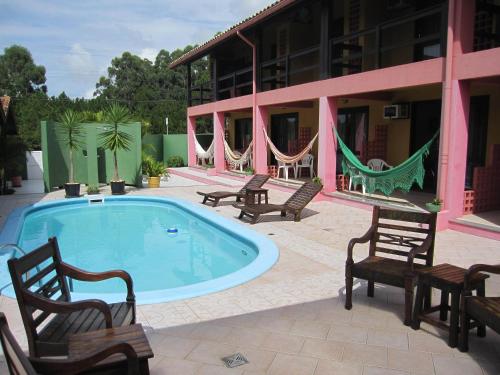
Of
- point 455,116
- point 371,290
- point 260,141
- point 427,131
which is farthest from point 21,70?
point 371,290

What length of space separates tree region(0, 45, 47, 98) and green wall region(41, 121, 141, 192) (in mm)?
38952

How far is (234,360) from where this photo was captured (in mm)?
3162

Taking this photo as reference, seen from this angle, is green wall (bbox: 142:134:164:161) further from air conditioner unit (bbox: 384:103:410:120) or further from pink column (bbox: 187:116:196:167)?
air conditioner unit (bbox: 384:103:410:120)

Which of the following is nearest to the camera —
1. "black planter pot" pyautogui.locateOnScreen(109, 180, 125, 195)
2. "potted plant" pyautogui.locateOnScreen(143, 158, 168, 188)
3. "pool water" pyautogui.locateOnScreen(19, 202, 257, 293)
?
"pool water" pyautogui.locateOnScreen(19, 202, 257, 293)

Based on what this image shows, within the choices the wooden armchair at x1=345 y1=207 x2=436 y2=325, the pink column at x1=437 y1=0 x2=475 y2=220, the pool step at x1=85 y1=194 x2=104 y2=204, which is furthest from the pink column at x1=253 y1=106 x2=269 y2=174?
the wooden armchair at x1=345 y1=207 x2=436 y2=325

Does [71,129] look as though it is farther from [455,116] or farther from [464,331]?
[464,331]

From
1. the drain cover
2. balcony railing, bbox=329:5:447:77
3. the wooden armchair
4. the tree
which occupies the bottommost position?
the drain cover

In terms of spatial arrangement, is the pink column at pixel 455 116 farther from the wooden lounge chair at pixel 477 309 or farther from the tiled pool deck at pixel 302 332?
the wooden lounge chair at pixel 477 309

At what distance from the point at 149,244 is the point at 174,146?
51.1ft

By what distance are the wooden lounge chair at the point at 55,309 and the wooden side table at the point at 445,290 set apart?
2.29 meters

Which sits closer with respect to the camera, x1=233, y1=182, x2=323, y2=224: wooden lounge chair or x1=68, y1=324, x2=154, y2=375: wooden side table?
x1=68, y1=324, x2=154, y2=375: wooden side table

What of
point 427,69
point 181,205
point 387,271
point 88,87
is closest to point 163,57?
point 88,87

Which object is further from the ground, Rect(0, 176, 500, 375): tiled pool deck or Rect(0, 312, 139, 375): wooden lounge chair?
Rect(0, 312, 139, 375): wooden lounge chair

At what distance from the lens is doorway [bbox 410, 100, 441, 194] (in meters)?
10.3
